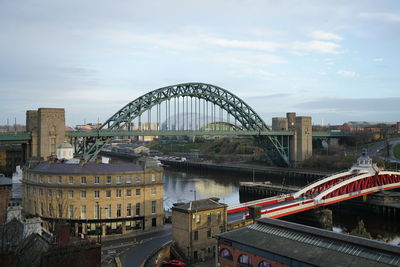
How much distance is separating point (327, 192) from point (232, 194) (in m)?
18.1

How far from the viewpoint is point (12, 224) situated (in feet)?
66.2

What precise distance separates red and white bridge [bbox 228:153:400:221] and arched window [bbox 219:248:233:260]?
9.39 metres

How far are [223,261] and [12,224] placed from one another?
34.6ft

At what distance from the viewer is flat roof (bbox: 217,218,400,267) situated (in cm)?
1496

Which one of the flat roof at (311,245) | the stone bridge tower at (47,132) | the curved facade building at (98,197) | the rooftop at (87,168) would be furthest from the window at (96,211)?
the stone bridge tower at (47,132)

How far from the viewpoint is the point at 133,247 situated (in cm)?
2458

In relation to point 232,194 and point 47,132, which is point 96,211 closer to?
point 47,132

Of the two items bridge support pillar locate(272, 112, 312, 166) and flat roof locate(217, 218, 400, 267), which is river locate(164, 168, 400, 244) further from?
flat roof locate(217, 218, 400, 267)

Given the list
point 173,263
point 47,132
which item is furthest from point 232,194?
point 173,263

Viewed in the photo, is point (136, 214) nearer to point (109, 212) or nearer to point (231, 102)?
point (109, 212)

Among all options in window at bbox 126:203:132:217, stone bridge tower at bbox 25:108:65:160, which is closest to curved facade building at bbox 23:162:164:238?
window at bbox 126:203:132:217

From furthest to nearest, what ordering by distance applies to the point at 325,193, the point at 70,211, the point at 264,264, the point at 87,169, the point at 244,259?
1. the point at 325,193
2. the point at 87,169
3. the point at 70,211
4. the point at 244,259
5. the point at 264,264

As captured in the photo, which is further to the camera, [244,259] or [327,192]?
[327,192]

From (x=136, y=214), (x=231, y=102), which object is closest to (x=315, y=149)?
(x=231, y=102)
